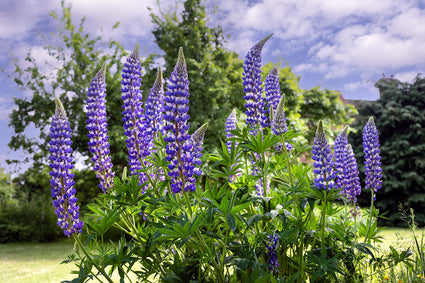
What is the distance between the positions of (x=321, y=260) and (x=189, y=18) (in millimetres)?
13625

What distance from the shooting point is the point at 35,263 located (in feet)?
32.1

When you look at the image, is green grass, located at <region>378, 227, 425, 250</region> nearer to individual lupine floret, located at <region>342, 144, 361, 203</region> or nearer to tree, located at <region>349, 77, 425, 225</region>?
individual lupine floret, located at <region>342, 144, 361, 203</region>

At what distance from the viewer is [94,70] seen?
48.5 feet

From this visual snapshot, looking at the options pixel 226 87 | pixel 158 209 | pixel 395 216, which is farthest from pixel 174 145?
pixel 395 216

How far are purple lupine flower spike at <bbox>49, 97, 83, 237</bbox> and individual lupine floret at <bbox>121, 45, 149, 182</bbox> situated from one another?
0.49m

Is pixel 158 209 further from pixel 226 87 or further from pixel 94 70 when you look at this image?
pixel 94 70

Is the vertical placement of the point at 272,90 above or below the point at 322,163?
above

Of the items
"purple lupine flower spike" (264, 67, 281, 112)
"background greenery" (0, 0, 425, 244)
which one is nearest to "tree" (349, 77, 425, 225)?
"background greenery" (0, 0, 425, 244)

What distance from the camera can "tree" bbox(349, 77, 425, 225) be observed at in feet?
48.0

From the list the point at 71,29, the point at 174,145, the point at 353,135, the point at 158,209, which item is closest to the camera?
the point at 174,145

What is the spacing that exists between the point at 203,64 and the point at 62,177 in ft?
35.2

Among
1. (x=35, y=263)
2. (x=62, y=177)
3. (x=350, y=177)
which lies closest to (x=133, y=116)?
(x=62, y=177)

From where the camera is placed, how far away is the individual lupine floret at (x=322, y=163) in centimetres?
252

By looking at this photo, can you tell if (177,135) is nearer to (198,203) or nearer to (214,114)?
(198,203)
